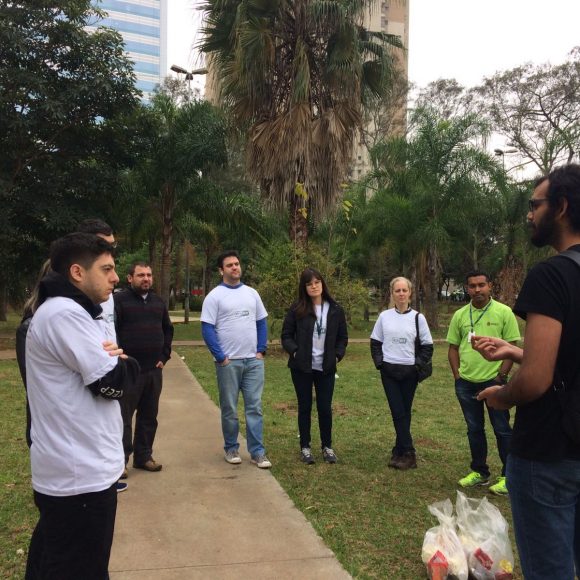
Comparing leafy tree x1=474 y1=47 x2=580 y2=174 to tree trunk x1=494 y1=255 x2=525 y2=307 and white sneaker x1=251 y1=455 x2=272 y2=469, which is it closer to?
tree trunk x1=494 y1=255 x2=525 y2=307

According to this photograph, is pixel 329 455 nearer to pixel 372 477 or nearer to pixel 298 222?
pixel 372 477

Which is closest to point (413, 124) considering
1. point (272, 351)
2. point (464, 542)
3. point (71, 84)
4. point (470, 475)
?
point (272, 351)

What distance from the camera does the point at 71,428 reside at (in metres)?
2.30

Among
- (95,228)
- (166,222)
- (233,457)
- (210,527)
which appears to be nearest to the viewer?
(95,228)

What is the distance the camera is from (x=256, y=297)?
5.66 m

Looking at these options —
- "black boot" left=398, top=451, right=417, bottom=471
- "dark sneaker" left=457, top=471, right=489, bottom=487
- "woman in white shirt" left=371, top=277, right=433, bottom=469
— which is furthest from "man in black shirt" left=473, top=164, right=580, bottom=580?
"black boot" left=398, top=451, right=417, bottom=471

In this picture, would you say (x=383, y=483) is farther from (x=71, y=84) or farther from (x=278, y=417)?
(x=71, y=84)

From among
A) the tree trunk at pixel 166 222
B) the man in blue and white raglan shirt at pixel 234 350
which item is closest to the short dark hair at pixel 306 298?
the man in blue and white raglan shirt at pixel 234 350

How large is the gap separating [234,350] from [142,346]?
2.77 feet

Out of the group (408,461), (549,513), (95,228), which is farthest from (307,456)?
(549,513)

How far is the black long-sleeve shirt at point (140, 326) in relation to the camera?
16.6 ft

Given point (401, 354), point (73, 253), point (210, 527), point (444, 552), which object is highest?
point (73, 253)

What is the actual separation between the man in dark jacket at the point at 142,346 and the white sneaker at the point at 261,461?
2.91 feet

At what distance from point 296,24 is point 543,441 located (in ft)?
42.2
